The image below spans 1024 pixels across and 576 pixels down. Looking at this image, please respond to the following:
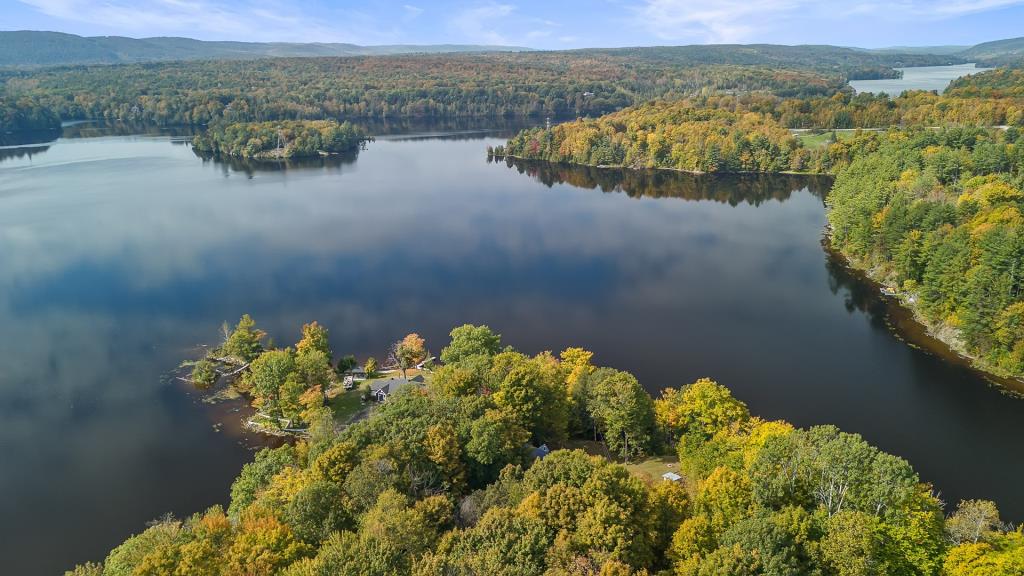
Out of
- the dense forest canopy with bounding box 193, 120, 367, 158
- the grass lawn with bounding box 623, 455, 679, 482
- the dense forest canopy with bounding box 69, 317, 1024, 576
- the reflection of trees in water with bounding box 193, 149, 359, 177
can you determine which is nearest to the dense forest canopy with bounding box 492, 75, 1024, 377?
the dense forest canopy with bounding box 69, 317, 1024, 576

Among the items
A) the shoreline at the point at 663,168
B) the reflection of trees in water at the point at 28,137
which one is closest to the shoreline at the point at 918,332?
the shoreline at the point at 663,168

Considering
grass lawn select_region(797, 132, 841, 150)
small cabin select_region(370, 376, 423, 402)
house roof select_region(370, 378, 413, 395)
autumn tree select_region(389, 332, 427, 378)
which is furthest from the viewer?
grass lawn select_region(797, 132, 841, 150)

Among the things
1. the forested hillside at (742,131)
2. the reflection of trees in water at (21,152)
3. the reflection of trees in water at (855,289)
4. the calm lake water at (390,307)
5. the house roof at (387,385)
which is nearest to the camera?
the calm lake water at (390,307)

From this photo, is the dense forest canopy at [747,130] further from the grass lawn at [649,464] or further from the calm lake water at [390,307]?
the grass lawn at [649,464]

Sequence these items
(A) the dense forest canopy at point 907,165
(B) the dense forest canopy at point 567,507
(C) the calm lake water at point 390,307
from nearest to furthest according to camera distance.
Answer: (B) the dense forest canopy at point 567,507 → (C) the calm lake water at point 390,307 → (A) the dense forest canopy at point 907,165

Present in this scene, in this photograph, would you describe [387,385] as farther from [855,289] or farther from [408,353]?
[855,289]

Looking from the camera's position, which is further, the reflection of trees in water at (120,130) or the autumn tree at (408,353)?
the reflection of trees in water at (120,130)

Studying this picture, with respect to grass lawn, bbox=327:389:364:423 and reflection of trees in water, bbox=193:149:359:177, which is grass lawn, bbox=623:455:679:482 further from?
reflection of trees in water, bbox=193:149:359:177
